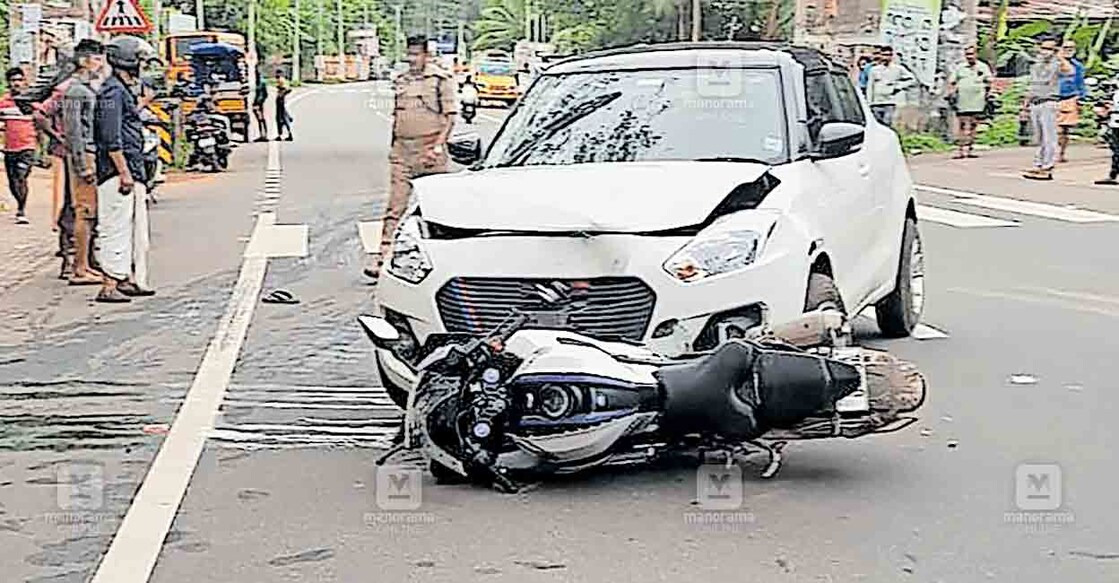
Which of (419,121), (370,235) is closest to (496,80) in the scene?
(370,235)

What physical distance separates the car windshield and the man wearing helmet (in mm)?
4364

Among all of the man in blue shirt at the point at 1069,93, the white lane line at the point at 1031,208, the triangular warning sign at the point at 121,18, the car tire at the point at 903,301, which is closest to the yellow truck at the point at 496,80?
the man in blue shirt at the point at 1069,93

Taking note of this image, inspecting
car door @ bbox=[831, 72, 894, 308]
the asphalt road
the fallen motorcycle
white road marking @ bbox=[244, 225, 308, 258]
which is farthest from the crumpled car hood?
white road marking @ bbox=[244, 225, 308, 258]

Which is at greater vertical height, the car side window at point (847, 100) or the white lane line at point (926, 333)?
the car side window at point (847, 100)

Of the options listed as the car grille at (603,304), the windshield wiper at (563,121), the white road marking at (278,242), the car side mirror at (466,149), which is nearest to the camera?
the car grille at (603,304)

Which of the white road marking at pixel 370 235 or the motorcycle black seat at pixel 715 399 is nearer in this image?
the motorcycle black seat at pixel 715 399

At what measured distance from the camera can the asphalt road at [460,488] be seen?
20.1 ft

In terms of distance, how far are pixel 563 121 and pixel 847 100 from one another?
193 cm

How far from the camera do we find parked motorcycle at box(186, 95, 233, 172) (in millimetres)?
28141

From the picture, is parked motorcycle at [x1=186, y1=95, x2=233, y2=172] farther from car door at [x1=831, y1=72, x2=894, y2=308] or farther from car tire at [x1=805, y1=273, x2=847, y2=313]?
car tire at [x1=805, y1=273, x2=847, y2=313]

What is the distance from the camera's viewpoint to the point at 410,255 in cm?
802

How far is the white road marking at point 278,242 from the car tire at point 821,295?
343 inches

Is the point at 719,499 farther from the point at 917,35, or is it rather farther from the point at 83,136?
the point at 917,35

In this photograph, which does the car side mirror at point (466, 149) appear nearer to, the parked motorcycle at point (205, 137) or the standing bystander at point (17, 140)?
the standing bystander at point (17, 140)
